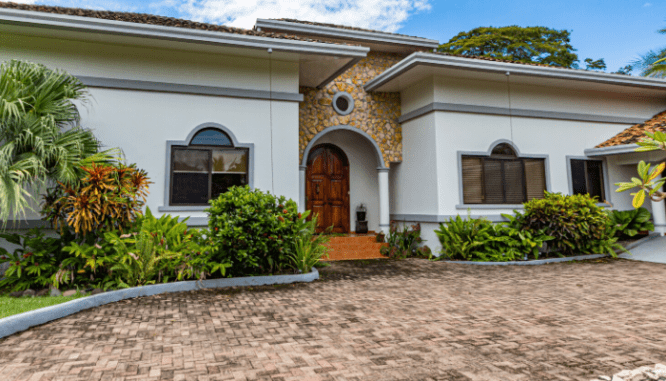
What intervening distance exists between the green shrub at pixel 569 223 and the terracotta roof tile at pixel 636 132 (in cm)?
283

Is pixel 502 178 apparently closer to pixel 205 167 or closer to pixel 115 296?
pixel 205 167

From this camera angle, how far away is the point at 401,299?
5445 mm

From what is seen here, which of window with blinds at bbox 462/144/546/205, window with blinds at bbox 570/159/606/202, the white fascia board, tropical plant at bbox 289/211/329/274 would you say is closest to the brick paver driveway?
tropical plant at bbox 289/211/329/274

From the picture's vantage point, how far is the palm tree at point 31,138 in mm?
5137

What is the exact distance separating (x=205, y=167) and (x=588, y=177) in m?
10.5

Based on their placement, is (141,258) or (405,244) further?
(405,244)

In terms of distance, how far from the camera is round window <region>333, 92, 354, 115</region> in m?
10.4

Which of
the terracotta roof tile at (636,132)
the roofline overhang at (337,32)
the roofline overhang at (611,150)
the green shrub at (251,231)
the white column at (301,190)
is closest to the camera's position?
the green shrub at (251,231)

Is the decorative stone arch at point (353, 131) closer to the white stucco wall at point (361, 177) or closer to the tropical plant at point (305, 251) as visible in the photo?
the white stucco wall at point (361, 177)

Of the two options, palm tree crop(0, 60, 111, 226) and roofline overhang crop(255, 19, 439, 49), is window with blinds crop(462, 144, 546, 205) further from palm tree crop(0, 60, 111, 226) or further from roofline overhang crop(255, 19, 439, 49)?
palm tree crop(0, 60, 111, 226)

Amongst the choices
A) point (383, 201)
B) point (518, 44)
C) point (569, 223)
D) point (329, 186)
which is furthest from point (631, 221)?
point (518, 44)

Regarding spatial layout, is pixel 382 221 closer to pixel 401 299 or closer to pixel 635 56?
pixel 401 299

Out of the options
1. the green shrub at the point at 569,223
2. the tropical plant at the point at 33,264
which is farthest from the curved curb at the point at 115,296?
the green shrub at the point at 569,223

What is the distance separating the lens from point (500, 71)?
30.9 feet
